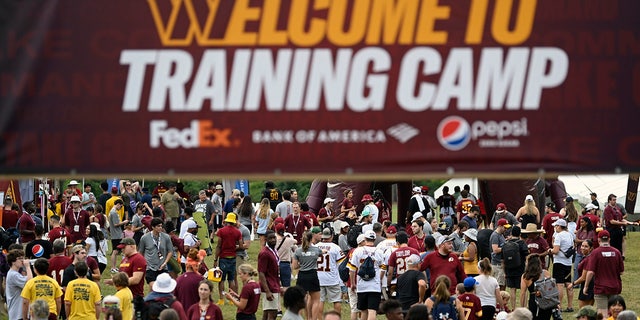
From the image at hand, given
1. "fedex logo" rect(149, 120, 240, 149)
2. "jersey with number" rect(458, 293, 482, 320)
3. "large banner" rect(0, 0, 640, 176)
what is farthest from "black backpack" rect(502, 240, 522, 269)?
"fedex logo" rect(149, 120, 240, 149)

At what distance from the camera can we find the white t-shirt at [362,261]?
17391 millimetres

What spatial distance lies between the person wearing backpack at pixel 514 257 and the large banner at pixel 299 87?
42.9 ft

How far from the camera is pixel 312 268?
1789 centimetres

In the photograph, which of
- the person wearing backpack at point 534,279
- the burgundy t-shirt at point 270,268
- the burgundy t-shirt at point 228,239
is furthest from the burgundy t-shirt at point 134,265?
the person wearing backpack at point 534,279

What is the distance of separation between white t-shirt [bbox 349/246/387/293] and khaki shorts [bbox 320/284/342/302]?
1.74 feet

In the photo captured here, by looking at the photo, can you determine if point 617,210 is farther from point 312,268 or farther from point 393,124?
point 393,124

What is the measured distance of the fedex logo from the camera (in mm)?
6527

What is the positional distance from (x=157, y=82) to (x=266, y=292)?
10902 millimetres

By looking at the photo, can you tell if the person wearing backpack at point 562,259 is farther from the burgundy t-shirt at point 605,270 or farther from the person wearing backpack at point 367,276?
the person wearing backpack at point 367,276

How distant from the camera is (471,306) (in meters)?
15.0

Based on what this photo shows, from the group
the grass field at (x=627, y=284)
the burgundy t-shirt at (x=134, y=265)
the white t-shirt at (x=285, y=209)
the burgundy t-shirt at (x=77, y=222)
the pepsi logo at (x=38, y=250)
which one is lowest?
the grass field at (x=627, y=284)

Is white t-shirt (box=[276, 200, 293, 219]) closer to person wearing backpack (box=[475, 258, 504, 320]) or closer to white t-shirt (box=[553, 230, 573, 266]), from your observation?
white t-shirt (box=[553, 230, 573, 266])

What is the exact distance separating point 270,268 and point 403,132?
11.1m

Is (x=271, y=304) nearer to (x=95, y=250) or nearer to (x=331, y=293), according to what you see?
(x=331, y=293)
